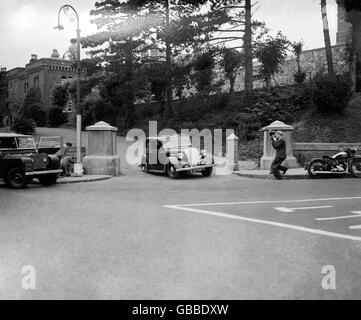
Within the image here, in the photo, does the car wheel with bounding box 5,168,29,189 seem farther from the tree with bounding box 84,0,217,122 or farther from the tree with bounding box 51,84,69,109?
the tree with bounding box 51,84,69,109

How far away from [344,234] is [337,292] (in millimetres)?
2301

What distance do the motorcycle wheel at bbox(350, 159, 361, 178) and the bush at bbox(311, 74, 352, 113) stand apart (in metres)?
8.24

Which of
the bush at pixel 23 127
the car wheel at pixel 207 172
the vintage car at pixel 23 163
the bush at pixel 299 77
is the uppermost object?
the bush at pixel 299 77

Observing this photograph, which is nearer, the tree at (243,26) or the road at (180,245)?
the road at (180,245)

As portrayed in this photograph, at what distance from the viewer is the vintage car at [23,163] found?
1139 cm

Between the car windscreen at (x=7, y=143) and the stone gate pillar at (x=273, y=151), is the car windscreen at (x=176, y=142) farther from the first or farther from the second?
the car windscreen at (x=7, y=143)

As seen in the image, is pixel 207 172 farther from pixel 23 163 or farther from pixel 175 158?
pixel 23 163

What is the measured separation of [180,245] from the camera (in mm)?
5367

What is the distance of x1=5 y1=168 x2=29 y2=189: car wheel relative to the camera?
1134 centimetres

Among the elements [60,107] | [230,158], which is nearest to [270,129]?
[230,158]

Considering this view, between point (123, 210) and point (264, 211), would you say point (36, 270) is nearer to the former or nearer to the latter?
point (123, 210)

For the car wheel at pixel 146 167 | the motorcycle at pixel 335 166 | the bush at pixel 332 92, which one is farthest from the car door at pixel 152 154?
the bush at pixel 332 92

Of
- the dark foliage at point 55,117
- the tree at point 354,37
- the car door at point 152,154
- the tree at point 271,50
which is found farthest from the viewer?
the dark foliage at point 55,117

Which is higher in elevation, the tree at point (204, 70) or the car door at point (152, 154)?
the tree at point (204, 70)
